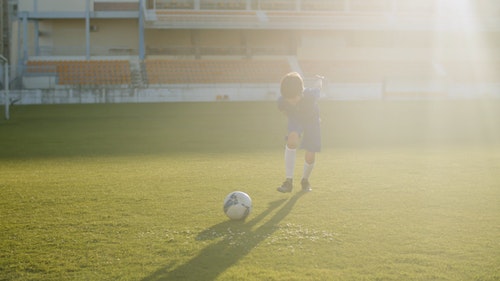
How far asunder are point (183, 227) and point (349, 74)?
33.2 m

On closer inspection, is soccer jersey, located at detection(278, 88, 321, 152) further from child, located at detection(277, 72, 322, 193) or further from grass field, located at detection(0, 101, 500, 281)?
grass field, located at detection(0, 101, 500, 281)

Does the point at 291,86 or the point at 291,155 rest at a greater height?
the point at 291,86

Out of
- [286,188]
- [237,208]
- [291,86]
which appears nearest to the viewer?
[237,208]

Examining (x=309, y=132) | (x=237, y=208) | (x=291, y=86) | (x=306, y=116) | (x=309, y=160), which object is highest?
(x=291, y=86)

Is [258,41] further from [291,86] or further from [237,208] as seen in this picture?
[237,208]

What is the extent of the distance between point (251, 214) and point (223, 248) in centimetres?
127

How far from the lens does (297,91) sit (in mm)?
6906

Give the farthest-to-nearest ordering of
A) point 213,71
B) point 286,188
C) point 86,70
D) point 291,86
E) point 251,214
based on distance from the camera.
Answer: point 213,71 → point 86,70 → point 286,188 → point 291,86 → point 251,214

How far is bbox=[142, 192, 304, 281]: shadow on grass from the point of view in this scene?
415 cm

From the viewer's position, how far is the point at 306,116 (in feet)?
23.7

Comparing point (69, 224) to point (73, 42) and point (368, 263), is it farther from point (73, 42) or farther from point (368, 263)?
point (73, 42)

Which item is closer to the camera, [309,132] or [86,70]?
[309,132]

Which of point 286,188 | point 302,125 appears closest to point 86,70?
point 302,125

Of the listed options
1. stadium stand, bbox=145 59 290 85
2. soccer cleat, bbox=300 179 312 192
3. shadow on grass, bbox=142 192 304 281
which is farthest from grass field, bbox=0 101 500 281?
stadium stand, bbox=145 59 290 85
